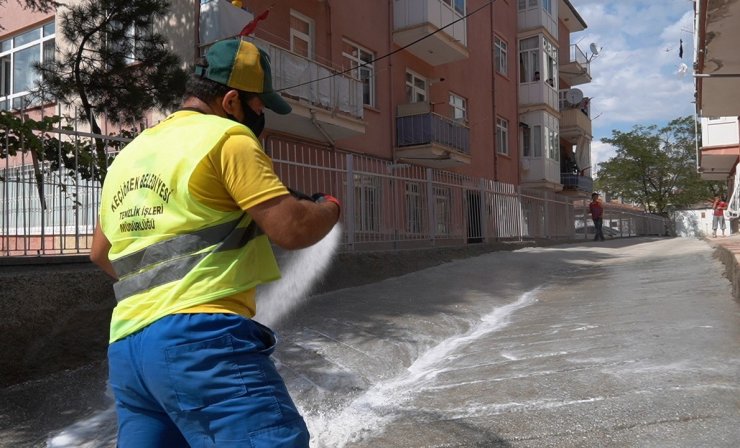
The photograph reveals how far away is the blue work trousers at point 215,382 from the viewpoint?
1.61 meters

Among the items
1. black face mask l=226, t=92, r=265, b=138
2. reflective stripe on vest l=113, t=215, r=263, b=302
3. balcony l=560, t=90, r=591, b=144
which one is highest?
balcony l=560, t=90, r=591, b=144

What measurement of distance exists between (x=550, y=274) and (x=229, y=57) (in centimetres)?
1015

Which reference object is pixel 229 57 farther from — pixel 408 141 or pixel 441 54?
pixel 441 54

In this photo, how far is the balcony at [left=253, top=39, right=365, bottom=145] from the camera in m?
12.6

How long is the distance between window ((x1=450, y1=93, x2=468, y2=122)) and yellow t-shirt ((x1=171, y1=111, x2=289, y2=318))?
1904cm

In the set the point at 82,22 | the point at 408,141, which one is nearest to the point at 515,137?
the point at 408,141

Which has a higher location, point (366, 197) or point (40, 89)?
point (40, 89)

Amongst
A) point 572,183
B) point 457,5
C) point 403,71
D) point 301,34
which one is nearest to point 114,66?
point 301,34

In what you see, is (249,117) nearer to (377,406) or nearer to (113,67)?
(377,406)

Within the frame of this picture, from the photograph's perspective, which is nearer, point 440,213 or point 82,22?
point 82,22

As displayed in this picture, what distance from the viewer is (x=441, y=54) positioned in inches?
754

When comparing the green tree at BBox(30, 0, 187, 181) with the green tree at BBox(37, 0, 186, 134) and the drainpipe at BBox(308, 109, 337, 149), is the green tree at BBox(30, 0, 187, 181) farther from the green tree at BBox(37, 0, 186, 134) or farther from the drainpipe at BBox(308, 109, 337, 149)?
the drainpipe at BBox(308, 109, 337, 149)

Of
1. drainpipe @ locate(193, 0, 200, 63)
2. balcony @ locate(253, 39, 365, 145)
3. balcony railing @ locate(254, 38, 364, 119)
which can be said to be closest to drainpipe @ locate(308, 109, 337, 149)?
balcony @ locate(253, 39, 365, 145)

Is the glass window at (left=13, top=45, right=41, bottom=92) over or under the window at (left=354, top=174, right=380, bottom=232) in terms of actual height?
over
